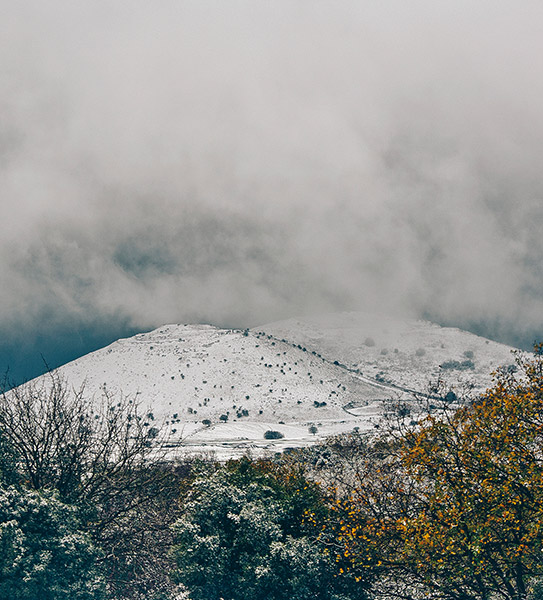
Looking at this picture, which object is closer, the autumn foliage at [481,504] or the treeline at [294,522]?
the autumn foliage at [481,504]

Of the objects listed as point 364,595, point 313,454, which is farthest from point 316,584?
point 313,454

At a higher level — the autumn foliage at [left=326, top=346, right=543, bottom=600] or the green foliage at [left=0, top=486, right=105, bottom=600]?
the autumn foliage at [left=326, top=346, right=543, bottom=600]

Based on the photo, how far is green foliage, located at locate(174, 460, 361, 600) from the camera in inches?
1016

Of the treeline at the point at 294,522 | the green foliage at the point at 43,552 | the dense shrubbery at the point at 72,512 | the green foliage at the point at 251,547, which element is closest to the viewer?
the treeline at the point at 294,522

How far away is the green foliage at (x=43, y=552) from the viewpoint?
72.8 feet

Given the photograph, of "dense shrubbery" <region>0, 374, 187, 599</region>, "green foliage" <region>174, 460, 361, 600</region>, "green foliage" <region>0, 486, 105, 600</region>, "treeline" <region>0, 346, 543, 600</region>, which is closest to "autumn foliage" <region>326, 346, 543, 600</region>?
"treeline" <region>0, 346, 543, 600</region>

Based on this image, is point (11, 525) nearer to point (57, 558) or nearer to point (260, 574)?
point (57, 558)

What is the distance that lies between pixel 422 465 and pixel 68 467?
20.5m

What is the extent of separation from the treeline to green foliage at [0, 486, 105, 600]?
0.06 meters

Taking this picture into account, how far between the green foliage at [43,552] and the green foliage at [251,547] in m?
5.17

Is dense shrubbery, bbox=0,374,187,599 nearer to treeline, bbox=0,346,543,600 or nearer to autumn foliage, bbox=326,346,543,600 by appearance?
treeline, bbox=0,346,543,600

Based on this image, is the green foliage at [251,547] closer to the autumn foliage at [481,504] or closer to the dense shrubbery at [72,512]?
the dense shrubbery at [72,512]

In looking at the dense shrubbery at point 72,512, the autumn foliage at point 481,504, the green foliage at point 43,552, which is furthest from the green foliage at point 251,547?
the green foliage at point 43,552

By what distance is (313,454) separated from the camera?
71375mm
